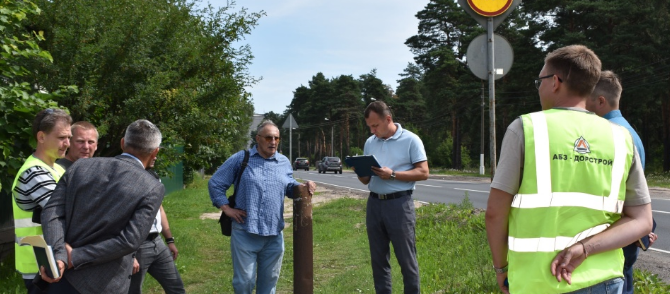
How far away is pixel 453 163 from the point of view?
5347 centimetres

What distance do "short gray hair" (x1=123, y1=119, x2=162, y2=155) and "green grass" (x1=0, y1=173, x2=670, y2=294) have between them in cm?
256

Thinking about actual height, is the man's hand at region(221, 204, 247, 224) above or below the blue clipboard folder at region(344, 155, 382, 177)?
below

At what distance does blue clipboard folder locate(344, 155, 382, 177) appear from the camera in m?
4.85

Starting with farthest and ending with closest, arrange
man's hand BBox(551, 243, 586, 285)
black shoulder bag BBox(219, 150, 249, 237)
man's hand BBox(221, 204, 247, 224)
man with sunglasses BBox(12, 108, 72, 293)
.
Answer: black shoulder bag BBox(219, 150, 249, 237) → man's hand BBox(221, 204, 247, 224) → man with sunglasses BBox(12, 108, 72, 293) → man's hand BBox(551, 243, 586, 285)

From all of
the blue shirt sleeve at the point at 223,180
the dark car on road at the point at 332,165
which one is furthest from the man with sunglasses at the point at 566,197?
the dark car on road at the point at 332,165

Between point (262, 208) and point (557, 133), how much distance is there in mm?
2768

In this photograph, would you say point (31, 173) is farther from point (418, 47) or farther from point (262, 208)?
point (418, 47)

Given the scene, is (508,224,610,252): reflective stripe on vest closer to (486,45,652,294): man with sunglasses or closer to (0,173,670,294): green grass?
(486,45,652,294): man with sunglasses

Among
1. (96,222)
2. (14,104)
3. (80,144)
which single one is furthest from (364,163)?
(14,104)

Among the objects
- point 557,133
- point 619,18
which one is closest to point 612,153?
point 557,133

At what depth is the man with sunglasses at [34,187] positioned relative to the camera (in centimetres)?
338

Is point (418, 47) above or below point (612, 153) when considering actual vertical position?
above

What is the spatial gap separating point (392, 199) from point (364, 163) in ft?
1.26

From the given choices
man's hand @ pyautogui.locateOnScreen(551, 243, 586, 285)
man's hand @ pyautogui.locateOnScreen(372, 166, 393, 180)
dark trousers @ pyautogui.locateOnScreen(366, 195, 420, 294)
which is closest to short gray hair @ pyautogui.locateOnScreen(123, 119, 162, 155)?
man's hand @ pyautogui.locateOnScreen(372, 166, 393, 180)
